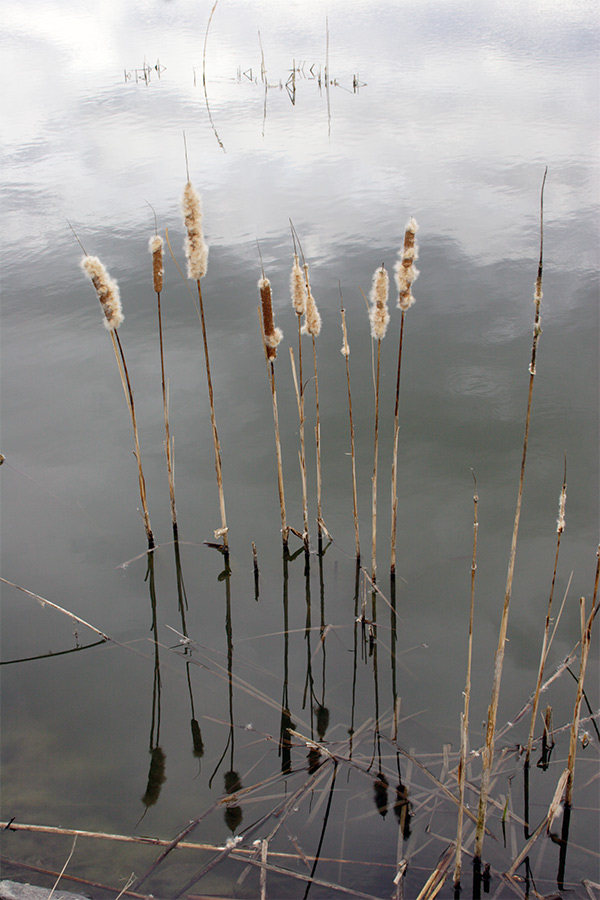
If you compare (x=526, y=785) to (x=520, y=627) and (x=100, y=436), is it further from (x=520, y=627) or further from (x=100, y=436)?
(x=100, y=436)

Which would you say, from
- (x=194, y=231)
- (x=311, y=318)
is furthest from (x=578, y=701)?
(x=194, y=231)

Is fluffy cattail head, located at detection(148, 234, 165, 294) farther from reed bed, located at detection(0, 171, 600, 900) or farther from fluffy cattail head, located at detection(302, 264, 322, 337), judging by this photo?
fluffy cattail head, located at detection(302, 264, 322, 337)

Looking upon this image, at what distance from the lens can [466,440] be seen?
19.8 feet

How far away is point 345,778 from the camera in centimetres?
344

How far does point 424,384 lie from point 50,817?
487 cm

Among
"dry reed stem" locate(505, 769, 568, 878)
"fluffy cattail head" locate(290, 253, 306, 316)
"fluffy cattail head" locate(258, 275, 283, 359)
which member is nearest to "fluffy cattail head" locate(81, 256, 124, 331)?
"fluffy cattail head" locate(258, 275, 283, 359)

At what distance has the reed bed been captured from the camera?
2936 millimetres

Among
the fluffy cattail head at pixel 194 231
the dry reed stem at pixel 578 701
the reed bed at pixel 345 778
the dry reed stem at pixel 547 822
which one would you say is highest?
the fluffy cattail head at pixel 194 231

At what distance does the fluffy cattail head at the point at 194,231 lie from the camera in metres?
3.65

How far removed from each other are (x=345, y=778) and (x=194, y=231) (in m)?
3.05

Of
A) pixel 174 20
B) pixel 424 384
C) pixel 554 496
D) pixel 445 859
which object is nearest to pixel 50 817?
pixel 445 859

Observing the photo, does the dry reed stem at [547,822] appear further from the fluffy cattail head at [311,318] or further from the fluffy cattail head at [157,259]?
the fluffy cattail head at [157,259]

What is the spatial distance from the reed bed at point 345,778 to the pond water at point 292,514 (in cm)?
2

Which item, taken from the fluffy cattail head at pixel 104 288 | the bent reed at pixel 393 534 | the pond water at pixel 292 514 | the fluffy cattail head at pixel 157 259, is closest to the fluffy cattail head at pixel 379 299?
the bent reed at pixel 393 534
